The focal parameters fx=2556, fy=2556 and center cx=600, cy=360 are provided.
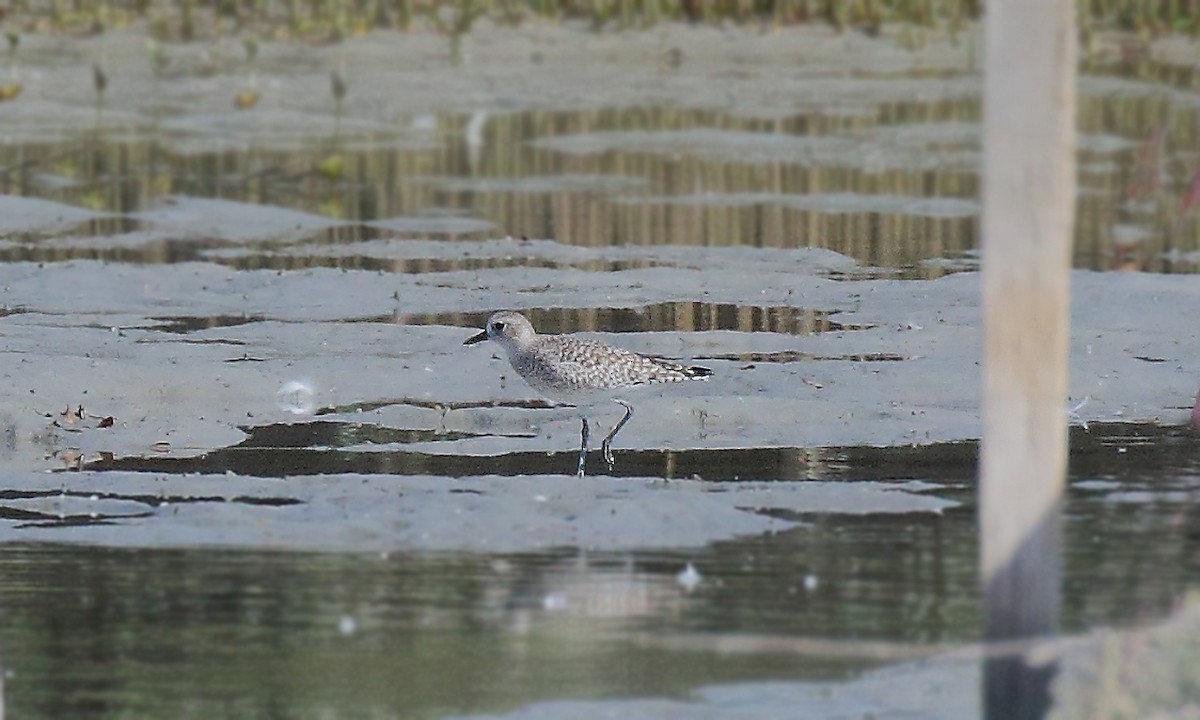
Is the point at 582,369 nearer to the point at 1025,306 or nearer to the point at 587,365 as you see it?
the point at 587,365

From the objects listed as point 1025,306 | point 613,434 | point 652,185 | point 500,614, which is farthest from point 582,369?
point 652,185

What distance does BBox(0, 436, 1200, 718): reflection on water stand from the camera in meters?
6.43

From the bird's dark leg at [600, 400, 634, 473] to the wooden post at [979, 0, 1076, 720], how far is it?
3851 mm

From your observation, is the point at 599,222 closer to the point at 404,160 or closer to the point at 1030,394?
the point at 404,160

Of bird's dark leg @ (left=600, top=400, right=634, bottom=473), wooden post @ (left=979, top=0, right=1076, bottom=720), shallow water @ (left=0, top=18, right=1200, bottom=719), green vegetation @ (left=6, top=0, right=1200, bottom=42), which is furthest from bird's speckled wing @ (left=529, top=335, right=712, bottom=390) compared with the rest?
green vegetation @ (left=6, top=0, right=1200, bottom=42)

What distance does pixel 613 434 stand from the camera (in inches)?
387

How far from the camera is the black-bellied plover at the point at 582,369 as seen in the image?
9883 mm

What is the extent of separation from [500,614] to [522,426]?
328 centimetres

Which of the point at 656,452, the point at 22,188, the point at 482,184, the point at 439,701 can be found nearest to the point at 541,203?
the point at 482,184

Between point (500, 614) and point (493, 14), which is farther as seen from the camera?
point (493, 14)

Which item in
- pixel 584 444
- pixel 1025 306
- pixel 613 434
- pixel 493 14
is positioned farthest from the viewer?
pixel 493 14

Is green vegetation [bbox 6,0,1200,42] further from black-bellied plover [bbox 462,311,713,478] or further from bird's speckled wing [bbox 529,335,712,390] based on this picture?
bird's speckled wing [bbox 529,335,712,390]

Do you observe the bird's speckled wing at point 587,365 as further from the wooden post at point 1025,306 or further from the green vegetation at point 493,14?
the green vegetation at point 493,14

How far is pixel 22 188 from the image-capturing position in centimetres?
1852
